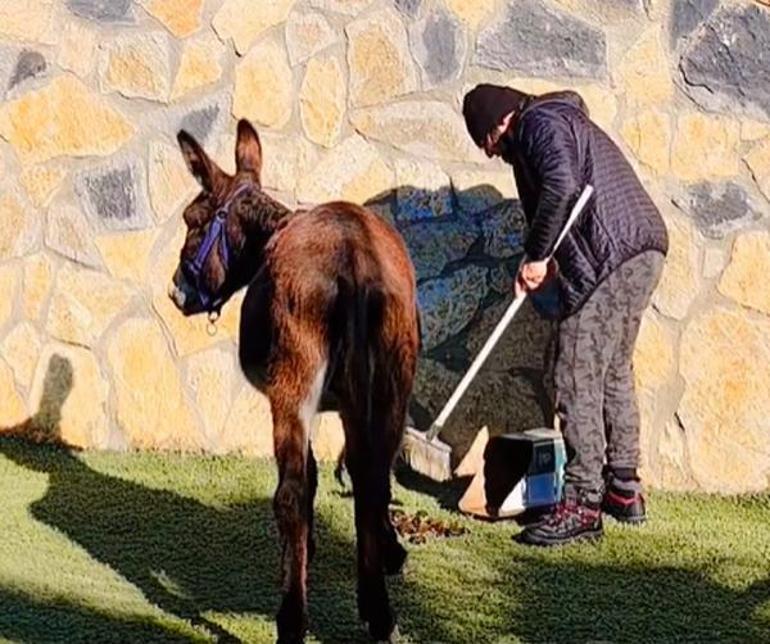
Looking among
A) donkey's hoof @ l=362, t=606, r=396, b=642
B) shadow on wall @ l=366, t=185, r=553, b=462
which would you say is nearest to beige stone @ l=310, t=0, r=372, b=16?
shadow on wall @ l=366, t=185, r=553, b=462

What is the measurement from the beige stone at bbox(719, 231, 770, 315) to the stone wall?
1cm

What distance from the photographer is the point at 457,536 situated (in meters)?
6.50

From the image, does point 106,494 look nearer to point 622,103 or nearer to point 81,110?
point 81,110

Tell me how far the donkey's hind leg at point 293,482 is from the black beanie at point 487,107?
1.90 metres

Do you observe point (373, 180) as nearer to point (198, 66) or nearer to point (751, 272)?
point (198, 66)

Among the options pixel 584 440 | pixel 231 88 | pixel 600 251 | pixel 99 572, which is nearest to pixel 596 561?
pixel 584 440

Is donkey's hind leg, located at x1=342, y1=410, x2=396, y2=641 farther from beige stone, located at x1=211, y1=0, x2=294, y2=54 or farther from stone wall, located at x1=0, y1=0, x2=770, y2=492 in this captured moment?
beige stone, located at x1=211, y1=0, x2=294, y2=54

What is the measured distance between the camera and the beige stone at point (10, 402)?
7867 mm

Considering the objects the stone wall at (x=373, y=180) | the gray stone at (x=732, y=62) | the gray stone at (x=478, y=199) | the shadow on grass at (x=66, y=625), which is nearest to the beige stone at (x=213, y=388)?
the stone wall at (x=373, y=180)

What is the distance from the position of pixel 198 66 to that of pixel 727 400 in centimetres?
295

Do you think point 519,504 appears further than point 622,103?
No

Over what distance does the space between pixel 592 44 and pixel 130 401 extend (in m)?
2.78

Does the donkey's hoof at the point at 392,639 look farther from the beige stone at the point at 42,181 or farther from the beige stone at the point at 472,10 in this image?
the beige stone at the point at 42,181

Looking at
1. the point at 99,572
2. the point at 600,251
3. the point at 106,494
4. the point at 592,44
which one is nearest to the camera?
the point at 99,572
